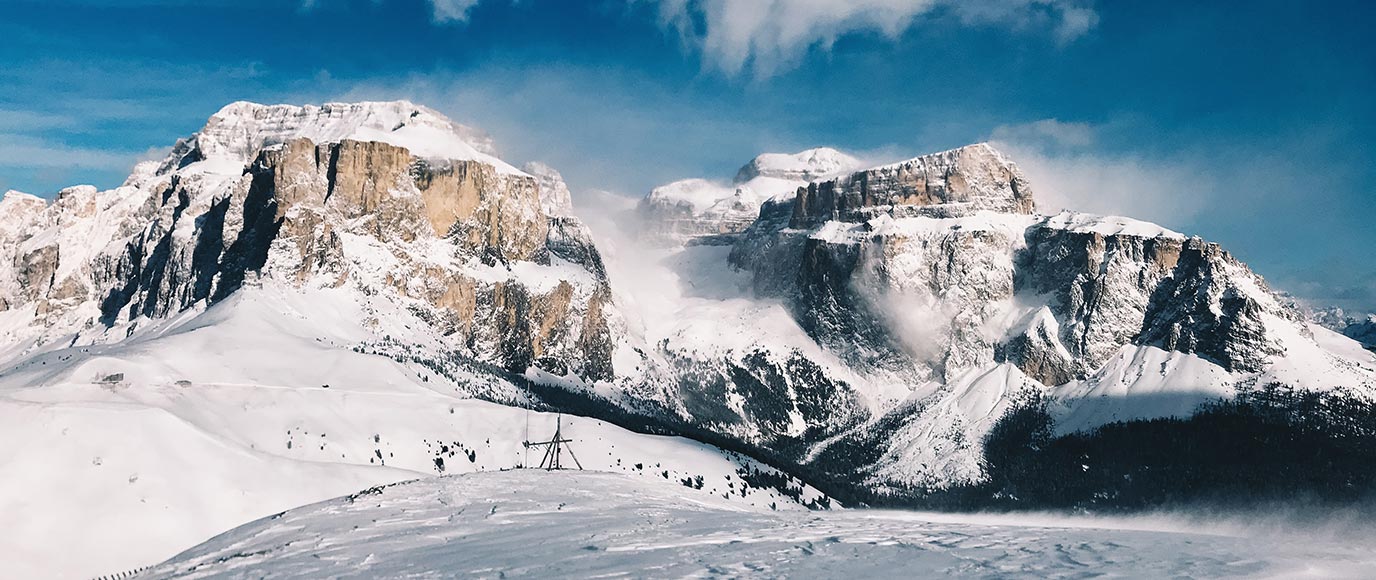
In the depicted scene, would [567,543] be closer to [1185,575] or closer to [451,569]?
[451,569]

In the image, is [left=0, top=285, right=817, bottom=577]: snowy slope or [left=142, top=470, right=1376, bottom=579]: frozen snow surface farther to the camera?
[left=0, top=285, right=817, bottom=577]: snowy slope

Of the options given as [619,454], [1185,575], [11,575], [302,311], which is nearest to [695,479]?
[619,454]

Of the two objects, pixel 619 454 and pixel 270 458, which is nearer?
pixel 270 458

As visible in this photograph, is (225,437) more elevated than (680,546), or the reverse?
(225,437)

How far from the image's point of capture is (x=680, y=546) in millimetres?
17141

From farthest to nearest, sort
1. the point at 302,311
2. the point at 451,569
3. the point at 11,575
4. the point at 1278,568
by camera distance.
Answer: the point at 302,311 → the point at 11,575 → the point at 451,569 → the point at 1278,568

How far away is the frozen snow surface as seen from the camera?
43.0 ft

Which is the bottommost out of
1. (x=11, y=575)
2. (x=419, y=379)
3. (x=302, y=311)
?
(x=11, y=575)

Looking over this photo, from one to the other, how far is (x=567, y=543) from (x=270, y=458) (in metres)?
47.5

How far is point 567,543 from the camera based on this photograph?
18.4 meters

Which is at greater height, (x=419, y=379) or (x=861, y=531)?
(x=419, y=379)

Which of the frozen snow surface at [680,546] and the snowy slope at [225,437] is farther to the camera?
the snowy slope at [225,437]

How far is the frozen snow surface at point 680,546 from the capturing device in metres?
13.1

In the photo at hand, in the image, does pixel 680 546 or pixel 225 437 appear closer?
pixel 680 546
